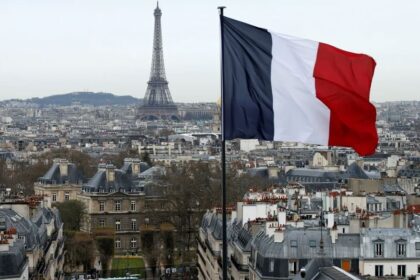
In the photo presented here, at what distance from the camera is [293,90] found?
559 inches

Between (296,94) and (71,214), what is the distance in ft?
175

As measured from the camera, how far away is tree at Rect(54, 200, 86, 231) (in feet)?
217

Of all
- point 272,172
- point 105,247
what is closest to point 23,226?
point 105,247

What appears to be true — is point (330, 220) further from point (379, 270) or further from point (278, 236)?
point (379, 270)

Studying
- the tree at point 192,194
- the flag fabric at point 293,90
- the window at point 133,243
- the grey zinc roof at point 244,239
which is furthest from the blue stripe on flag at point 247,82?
the window at point 133,243

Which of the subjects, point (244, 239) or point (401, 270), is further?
point (244, 239)

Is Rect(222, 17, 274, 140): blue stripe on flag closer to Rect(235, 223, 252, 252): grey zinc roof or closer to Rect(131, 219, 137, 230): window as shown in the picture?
Rect(235, 223, 252, 252): grey zinc roof

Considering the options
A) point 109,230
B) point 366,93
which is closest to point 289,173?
point 109,230

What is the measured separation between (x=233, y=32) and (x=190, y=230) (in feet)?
161

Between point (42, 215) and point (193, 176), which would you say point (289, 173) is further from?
point (42, 215)

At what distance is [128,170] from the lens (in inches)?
3130

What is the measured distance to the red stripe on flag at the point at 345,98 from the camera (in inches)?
567

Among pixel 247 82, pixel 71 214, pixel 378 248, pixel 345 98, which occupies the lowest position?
pixel 71 214

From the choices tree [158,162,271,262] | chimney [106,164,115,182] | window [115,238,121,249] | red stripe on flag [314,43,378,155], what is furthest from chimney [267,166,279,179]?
red stripe on flag [314,43,378,155]
